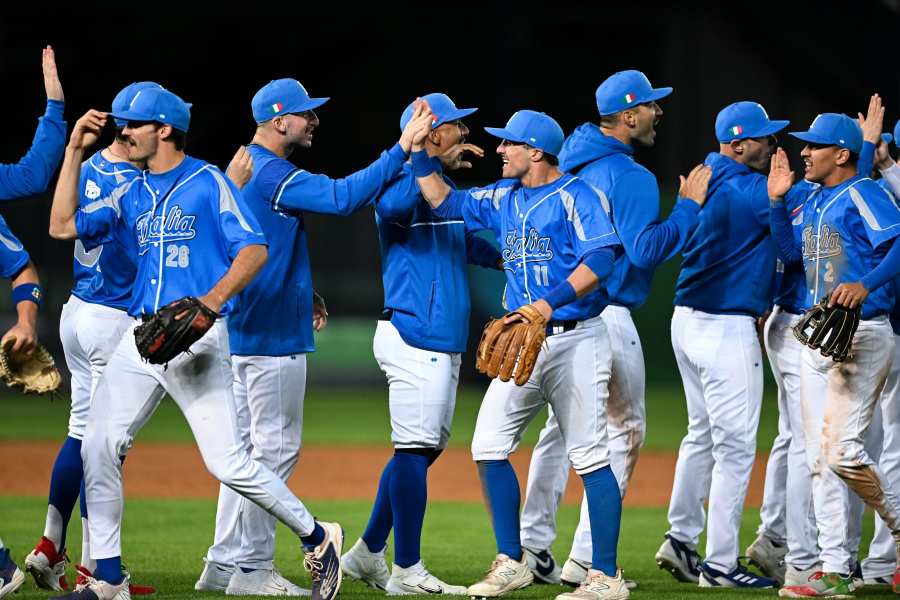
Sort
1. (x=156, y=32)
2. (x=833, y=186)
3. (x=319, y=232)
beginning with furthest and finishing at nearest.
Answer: (x=156, y=32)
(x=319, y=232)
(x=833, y=186)

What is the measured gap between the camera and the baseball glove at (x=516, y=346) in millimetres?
5461

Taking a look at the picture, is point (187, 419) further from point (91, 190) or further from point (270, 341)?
point (91, 190)

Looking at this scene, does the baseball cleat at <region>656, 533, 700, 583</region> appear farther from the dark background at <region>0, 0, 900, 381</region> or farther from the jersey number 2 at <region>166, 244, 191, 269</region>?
the dark background at <region>0, 0, 900, 381</region>

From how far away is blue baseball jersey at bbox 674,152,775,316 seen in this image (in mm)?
6809

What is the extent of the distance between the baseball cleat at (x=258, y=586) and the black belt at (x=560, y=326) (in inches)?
65.6

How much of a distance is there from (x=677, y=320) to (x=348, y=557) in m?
2.17

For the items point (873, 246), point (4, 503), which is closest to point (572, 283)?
point (873, 246)

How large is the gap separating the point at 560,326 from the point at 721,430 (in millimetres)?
1443

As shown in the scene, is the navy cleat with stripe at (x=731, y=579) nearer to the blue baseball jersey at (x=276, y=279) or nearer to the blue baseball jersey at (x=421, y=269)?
the blue baseball jersey at (x=421, y=269)

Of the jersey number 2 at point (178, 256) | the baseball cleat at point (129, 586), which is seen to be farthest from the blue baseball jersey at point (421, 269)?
the baseball cleat at point (129, 586)

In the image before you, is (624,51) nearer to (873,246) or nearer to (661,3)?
(661,3)

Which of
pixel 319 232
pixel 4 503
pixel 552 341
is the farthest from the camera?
pixel 319 232

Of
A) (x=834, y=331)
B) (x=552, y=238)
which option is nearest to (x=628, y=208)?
(x=552, y=238)

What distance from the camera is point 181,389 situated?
17.7 ft
